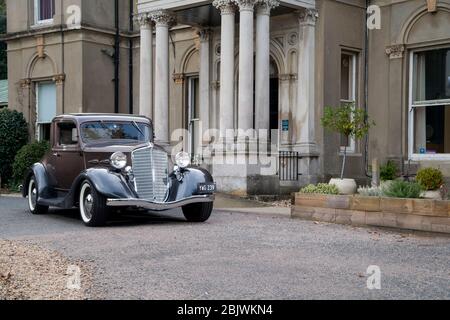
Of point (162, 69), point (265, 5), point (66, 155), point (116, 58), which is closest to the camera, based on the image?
point (66, 155)

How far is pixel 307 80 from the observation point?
1716cm

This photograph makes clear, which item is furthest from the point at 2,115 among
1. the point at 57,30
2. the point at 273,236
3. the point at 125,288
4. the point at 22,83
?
the point at 125,288

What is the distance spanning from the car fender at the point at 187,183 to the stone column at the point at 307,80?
21.0 ft

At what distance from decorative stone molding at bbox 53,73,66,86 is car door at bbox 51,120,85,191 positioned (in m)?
10.8

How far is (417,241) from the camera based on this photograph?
897 cm

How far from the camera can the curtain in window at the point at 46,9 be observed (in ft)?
77.1

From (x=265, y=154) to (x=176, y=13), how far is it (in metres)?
5.30

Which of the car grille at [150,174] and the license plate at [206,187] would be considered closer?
the car grille at [150,174]

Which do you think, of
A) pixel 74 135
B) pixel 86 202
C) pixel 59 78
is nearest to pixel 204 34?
pixel 59 78

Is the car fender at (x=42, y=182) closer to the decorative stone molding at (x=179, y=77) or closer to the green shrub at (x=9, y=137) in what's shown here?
the decorative stone molding at (x=179, y=77)

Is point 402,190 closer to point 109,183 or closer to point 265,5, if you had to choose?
point 109,183

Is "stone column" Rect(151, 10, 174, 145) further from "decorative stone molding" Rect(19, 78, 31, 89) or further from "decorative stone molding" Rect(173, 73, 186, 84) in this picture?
"decorative stone molding" Rect(19, 78, 31, 89)

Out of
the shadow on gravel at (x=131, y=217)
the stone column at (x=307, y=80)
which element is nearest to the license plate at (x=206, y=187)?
the shadow on gravel at (x=131, y=217)

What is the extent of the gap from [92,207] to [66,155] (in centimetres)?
200
